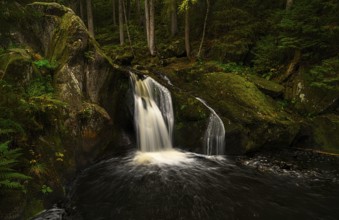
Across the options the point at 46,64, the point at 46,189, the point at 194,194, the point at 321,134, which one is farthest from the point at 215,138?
the point at 46,64

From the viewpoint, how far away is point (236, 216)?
6.28 meters

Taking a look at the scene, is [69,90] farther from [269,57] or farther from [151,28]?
[269,57]

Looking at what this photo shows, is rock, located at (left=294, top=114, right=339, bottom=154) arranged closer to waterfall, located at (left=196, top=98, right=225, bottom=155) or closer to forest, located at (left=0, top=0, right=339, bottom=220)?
forest, located at (left=0, top=0, right=339, bottom=220)

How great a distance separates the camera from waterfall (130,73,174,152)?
1089cm

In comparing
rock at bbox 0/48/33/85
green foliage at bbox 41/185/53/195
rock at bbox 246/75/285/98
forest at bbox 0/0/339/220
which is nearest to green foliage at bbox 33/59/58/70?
forest at bbox 0/0/339/220

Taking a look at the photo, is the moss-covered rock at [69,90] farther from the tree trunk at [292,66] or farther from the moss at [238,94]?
the tree trunk at [292,66]

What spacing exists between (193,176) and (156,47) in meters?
12.6

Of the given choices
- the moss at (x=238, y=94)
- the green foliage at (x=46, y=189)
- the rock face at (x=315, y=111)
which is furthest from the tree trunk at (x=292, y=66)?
the green foliage at (x=46, y=189)

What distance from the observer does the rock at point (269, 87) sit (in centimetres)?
1270

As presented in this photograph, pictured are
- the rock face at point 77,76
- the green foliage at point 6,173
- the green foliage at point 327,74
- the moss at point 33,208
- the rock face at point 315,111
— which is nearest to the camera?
the green foliage at point 6,173

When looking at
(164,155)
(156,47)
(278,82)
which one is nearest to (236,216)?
(164,155)

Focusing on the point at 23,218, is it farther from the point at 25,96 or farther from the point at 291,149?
the point at 291,149

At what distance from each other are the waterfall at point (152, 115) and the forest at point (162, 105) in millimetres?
66

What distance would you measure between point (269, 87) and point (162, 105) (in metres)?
5.40
